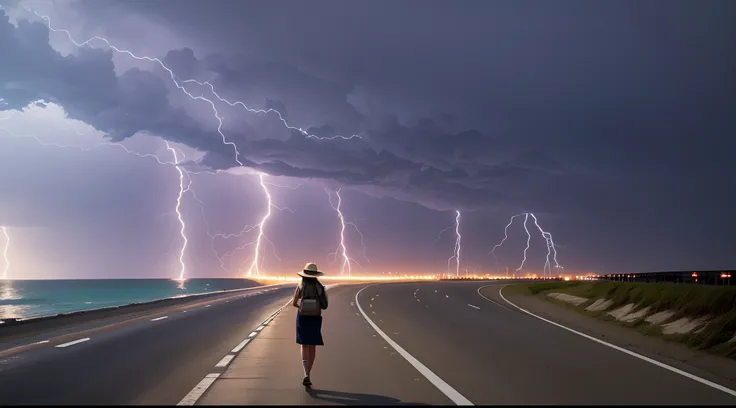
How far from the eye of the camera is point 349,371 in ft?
44.0

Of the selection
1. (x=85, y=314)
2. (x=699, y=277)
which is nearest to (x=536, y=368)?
(x=85, y=314)

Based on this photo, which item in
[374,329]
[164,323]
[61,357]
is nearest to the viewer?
[61,357]

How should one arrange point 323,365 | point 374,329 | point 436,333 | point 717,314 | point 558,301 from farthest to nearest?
point 558,301
point 374,329
point 436,333
point 717,314
point 323,365

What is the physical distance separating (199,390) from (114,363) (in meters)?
4.33

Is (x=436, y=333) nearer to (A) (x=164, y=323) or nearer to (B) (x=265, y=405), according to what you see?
(A) (x=164, y=323)

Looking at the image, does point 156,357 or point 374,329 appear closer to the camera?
point 156,357

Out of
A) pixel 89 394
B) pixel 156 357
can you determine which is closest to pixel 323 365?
pixel 156 357

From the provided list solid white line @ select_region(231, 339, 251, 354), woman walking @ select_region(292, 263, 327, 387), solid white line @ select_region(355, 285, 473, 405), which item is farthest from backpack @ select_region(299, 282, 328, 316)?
solid white line @ select_region(231, 339, 251, 354)

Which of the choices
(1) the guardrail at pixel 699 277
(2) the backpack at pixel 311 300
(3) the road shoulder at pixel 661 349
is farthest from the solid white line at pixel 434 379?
(1) the guardrail at pixel 699 277

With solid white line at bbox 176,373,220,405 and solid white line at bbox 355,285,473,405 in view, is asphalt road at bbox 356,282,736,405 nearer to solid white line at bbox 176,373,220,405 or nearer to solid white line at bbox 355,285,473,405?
solid white line at bbox 355,285,473,405

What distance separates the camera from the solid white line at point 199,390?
9.95 metres

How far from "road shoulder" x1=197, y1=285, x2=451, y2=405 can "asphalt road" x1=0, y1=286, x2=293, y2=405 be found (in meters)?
0.75

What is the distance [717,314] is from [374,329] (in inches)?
399

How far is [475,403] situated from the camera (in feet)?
32.6
